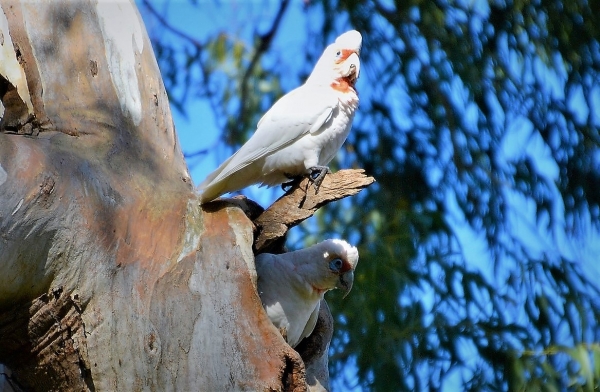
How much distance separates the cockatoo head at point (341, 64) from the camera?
274 centimetres

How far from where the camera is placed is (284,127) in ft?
8.34

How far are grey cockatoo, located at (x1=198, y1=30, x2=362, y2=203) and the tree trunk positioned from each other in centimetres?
27

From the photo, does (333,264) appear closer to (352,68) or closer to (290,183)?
(290,183)

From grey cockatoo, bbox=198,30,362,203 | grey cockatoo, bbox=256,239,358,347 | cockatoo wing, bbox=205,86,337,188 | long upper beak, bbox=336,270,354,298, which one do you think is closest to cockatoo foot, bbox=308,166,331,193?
grey cockatoo, bbox=198,30,362,203

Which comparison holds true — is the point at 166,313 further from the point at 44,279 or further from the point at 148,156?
the point at 148,156

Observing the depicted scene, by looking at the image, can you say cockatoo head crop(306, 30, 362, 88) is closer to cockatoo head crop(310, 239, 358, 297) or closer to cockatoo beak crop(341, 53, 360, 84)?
cockatoo beak crop(341, 53, 360, 84)

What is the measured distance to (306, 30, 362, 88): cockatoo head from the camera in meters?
2.74

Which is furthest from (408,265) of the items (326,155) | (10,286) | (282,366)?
(10,286)

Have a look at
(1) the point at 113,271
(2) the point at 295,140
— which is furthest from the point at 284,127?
(1) the point at 113,271

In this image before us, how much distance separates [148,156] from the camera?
7.40ft

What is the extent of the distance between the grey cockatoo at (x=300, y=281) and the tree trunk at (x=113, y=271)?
0.48 metres

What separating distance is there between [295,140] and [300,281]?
44 centimetres

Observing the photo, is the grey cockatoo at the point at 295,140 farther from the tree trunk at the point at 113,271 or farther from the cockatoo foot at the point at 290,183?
the tree trunk at the point at 113,271

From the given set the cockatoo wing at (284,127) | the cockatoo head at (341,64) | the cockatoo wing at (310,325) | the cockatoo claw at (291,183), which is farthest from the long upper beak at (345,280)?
the cockatoo head at (341,64)
